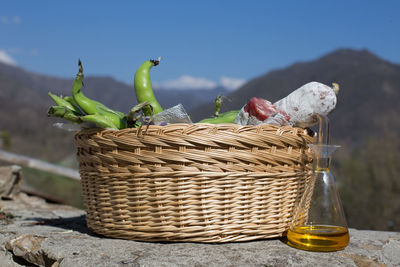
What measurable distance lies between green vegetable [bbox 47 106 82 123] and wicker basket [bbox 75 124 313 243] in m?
0.07

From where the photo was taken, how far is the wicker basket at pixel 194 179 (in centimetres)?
137

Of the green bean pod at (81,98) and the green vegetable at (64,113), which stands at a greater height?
the green bean pod at (81,98)

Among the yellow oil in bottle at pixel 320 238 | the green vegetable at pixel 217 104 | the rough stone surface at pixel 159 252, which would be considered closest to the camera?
the rough stone surface at pixel 159 252

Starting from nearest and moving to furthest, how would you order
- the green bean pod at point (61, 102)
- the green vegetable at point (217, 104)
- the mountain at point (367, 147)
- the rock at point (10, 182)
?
1. the green bean pod at point (61, 102)
2. the green vegetable at point (217, 104)
3. the rock at point (10, 182)
4. the mountain at point (367, 147)

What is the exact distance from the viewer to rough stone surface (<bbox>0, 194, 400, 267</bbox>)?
1.31 meters

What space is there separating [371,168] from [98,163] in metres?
12.2

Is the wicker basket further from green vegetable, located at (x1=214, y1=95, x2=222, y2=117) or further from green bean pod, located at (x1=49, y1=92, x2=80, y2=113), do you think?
green vegetable, located at (x1=214, y1=95, x2=222, y2=117)

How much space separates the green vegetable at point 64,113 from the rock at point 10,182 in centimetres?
158

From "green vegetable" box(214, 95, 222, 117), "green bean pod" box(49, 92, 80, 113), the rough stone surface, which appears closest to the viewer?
the rough stone surface

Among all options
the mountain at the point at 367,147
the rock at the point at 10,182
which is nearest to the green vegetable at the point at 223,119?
the rock at the point at 10,182

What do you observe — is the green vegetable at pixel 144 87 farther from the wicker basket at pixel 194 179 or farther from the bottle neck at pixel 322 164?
the bottle neck at pixel 322 164

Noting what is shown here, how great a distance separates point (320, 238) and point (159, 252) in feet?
1.93

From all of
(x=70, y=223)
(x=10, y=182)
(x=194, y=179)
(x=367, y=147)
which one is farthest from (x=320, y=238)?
(x=367, y=147)

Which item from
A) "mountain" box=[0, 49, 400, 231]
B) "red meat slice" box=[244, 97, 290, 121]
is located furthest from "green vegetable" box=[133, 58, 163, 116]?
"mountain" box=[0, 49, 400, 231]
